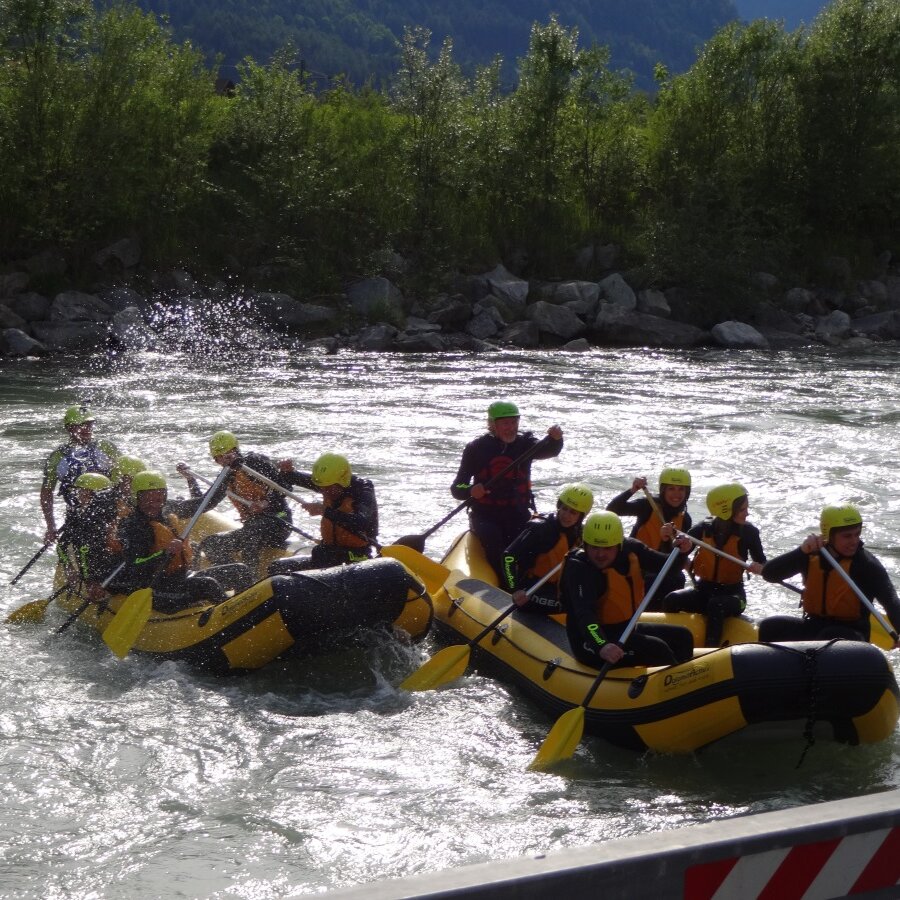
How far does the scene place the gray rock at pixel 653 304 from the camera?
77.2 ft

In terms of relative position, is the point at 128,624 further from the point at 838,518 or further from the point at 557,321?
the point at 557,321

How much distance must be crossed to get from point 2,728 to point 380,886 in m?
4.32

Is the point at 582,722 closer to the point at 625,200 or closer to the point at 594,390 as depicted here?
the point at 594,390

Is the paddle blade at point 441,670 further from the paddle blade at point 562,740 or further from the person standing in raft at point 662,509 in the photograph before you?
the person standing in raft at point 662,509

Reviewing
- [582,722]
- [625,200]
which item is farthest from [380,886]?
[625,200]

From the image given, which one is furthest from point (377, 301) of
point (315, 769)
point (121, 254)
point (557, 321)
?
point (315, 769)

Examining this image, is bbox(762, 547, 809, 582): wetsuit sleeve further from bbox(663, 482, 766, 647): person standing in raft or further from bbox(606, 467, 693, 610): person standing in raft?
bbox(606, 467, 693, 610): person standing in raft

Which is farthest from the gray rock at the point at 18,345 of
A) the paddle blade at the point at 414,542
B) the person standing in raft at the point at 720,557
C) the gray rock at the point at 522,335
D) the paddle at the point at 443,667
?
the person standing in raft at the point at 720,557

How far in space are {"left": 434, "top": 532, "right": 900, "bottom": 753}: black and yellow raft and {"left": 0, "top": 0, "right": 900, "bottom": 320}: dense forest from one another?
18.8 meters

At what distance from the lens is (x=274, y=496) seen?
25.2 feet

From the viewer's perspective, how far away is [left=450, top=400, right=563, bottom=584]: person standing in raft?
7449 mm

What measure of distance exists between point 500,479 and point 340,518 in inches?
45.5

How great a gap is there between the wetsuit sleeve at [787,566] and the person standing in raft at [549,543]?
3.49 ft

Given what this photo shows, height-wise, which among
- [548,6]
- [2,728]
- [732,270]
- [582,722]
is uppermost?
[548,6]
